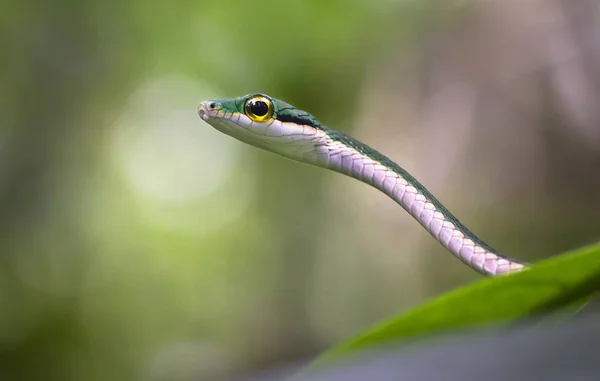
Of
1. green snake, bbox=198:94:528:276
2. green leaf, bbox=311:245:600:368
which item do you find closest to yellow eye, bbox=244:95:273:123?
green snake, bbox=198:94:528:276

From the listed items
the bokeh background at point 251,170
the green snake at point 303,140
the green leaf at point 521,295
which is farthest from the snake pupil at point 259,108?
the bokeh background at point 251,170

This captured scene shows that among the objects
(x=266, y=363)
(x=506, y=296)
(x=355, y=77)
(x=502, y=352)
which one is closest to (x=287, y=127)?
(x=506, y=296)

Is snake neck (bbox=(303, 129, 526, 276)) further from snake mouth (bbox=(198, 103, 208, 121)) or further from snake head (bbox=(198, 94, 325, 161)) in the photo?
snake mouth (bbox=(198, 103, 208, 121))

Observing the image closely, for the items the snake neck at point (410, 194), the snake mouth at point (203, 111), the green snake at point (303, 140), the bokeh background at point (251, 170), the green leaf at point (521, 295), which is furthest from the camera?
the bokeh background at point (251, 170)

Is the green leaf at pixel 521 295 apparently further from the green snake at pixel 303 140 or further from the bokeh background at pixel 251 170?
the bokeh background at pixel 251 170

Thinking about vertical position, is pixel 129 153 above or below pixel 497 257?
above

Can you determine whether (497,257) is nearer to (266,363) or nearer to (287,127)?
(287,127)

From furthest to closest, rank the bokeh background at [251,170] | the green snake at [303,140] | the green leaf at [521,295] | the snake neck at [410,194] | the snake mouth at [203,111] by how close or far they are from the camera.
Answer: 1. the bokeh background at [251,170]
2. the snake mouth at [203,111]
3. the green snake at [303,140]
4. the snake neck at [410,194]
5. the green leaf at [521,295]
